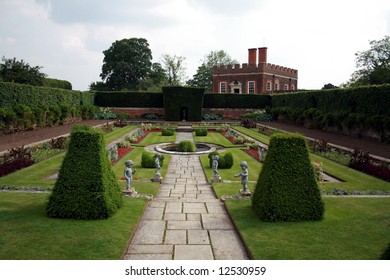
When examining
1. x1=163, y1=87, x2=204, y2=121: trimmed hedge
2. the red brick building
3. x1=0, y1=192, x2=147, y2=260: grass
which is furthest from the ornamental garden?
the red brick building

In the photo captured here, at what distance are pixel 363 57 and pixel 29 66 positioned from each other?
42.5 m

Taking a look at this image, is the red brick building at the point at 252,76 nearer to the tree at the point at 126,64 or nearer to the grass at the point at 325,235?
the tree at the point at 126,64

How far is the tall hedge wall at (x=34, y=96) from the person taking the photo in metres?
20.7

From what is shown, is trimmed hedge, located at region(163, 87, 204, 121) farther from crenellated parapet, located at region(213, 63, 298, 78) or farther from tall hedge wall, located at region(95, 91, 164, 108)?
crenellated parapet, located at region(213, 63, 298, 78)

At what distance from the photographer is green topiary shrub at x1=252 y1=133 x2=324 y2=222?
6172mm

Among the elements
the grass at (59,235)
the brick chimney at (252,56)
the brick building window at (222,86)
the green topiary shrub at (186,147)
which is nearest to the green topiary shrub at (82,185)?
the grass at (59,235)

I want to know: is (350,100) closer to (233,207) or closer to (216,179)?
(216,179)

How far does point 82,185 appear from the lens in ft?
20.3

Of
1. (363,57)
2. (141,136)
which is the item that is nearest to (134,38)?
(363,57)

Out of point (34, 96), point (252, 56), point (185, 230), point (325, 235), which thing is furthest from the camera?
A: point (252, 56)

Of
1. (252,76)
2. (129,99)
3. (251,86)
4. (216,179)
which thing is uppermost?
(252,76)

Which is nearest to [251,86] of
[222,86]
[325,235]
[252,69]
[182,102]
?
[252,69]

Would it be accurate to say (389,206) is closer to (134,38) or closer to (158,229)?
(158,229)

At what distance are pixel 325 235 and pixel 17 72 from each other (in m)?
34.9
